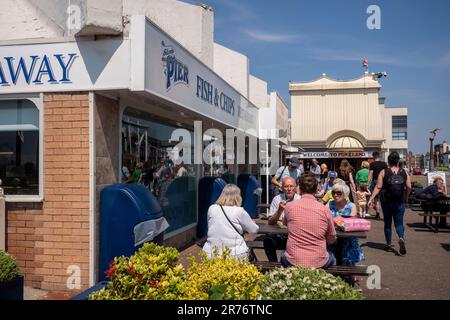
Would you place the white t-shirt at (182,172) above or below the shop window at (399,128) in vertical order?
below

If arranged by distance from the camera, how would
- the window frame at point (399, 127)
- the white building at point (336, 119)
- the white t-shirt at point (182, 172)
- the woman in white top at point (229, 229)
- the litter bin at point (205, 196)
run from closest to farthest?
the woman in white top at point (229, 229), the white t-shirt at point (182, 172), the litter bin at point (205, 196), the white building at point (336, 119), the window frame at point (399, 127)

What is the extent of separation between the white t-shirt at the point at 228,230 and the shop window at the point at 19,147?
225 cm

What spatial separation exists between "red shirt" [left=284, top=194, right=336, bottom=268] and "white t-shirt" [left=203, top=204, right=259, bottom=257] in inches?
23.8

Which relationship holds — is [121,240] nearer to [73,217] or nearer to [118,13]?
[73,217]

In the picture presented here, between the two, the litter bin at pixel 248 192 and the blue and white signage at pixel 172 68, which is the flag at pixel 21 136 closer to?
the blue and white signage at pixel 172 68

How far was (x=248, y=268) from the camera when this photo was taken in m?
2.99

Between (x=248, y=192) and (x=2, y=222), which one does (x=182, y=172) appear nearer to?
(x=2, y=222)

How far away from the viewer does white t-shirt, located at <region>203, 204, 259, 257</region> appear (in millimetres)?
4547

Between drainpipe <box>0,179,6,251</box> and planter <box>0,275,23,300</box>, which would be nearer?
planter <box>0,275,23,300</box>

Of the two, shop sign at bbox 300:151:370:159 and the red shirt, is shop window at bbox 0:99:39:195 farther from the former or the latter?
shop sign at bbox 300:151:370:159

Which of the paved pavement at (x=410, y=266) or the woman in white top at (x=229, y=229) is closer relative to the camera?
the woman in white top at (x=229, y=229)

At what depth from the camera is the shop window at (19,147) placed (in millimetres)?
5223

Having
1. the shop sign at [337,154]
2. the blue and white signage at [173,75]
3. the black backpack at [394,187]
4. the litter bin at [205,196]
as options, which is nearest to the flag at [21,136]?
the blue and white signage at [173,75]

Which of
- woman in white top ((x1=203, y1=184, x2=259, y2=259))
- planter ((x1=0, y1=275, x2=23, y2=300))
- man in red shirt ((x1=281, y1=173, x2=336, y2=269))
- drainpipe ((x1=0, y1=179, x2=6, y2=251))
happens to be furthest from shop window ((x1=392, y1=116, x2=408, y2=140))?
planter ((x1=0, y1=275, x2=23, y2=300))
